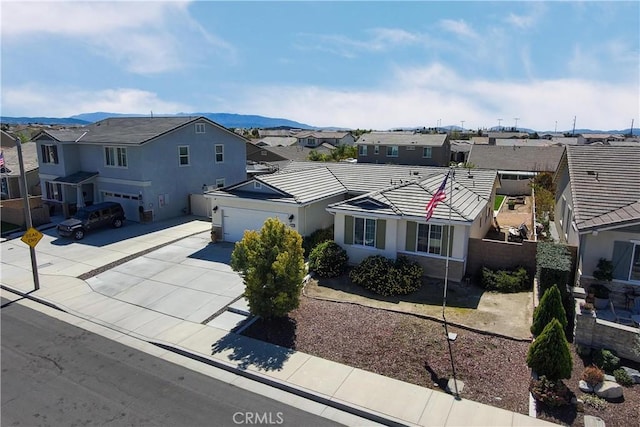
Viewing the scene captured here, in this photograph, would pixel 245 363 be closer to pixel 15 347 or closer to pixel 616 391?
pixel 15 347

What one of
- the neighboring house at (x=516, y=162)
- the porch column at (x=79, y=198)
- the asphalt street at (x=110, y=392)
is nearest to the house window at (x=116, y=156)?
the porch column at (x=79, y=198)

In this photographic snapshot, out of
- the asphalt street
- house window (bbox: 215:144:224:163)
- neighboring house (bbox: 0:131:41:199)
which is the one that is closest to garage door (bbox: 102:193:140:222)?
house window (bbox: 215:144:224:163)

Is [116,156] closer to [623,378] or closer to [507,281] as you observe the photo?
[507,281]

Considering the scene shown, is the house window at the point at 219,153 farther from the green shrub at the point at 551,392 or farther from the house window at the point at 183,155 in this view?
the green shrub at the point at 551,392

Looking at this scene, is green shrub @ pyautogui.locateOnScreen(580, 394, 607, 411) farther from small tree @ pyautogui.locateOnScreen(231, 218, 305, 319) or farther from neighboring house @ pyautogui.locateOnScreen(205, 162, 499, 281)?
small tree @ pyautogui.locateOnScreen(231, 218, 305, 319)

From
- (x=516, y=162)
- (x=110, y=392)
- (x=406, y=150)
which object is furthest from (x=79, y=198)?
(x=516, y=162)
